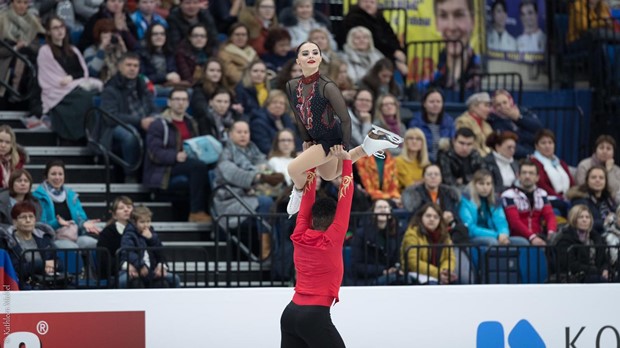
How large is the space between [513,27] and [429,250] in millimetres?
6185

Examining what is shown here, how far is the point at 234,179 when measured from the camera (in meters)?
14.2

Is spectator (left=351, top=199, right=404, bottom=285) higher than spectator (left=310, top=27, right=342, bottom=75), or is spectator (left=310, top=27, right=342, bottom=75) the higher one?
spectator (left=310, top=27, right=342, bottom=75)

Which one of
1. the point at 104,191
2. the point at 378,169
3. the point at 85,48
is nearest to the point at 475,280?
the point at 378,169

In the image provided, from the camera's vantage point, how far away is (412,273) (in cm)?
1335

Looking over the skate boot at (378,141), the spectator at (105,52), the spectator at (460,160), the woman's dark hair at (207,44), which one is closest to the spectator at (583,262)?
the spectator at (460,160)

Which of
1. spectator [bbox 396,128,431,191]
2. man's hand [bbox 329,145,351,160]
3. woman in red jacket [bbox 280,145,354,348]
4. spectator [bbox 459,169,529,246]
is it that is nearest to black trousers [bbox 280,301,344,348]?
woman in red jacket [bbox 280,145,354,348]

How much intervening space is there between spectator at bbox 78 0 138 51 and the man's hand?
611 centimetres

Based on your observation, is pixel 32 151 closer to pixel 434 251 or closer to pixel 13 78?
pixel 13 78

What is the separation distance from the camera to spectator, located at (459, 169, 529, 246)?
46.4 feet

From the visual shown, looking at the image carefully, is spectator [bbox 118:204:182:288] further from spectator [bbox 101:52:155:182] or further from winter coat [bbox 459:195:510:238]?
winter coat [bbox 459:195:510:238]

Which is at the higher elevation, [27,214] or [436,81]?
[436,81]

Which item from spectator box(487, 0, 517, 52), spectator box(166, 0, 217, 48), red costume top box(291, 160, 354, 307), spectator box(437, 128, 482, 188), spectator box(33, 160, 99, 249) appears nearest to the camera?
red costume top box(291, 160, 354, 307)

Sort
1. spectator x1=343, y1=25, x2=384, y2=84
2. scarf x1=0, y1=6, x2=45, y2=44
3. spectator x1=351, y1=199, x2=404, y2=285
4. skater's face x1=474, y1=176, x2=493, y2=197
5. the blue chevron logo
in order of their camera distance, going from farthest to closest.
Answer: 1. spectator x1=343, y1=25, x2=384, y2=84
2. scarf x1=0, y1=6, x2=45, y2=44
3. skater's face x1=474, y1=176, x2=493, y2=197
4. spectator x1=351, y1=199, x2=404, y2=285
5. the blue chevron logo

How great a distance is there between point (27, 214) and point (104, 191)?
216 centimetres
